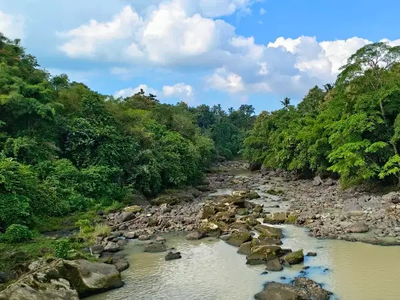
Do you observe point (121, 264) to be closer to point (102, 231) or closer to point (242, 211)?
point (102, 231)

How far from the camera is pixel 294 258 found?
1312 centimetres

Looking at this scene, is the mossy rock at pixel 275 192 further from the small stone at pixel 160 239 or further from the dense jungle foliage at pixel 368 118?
the small stone at pixel 160 239

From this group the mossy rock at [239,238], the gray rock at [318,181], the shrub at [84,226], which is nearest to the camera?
the mossy rock at [239,238]

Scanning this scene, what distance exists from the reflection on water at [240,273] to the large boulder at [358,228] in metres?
1.47

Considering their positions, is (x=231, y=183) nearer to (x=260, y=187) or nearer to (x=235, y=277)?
(x=260, y=187)

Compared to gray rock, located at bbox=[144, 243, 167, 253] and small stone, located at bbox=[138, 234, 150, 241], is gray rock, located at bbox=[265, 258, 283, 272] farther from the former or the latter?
small stone, located at bbox=[138, 234, 150, 241]

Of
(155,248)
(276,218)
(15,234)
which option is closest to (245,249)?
(155,248)

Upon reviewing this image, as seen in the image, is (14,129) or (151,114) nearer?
(14,129)

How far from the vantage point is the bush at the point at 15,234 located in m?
14.9

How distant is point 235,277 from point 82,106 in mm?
19634

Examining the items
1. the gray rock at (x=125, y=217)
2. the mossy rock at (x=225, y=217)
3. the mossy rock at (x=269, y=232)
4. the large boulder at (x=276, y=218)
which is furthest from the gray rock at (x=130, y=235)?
the large boulder at (x=276, y=218)

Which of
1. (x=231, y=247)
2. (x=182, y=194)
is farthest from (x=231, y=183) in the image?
(x=231, y=247)

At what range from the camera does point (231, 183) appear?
37.5m

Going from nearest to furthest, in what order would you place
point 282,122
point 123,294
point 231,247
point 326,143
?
point 123,294 → point 231,247 → point 326,143 → point 282,122
